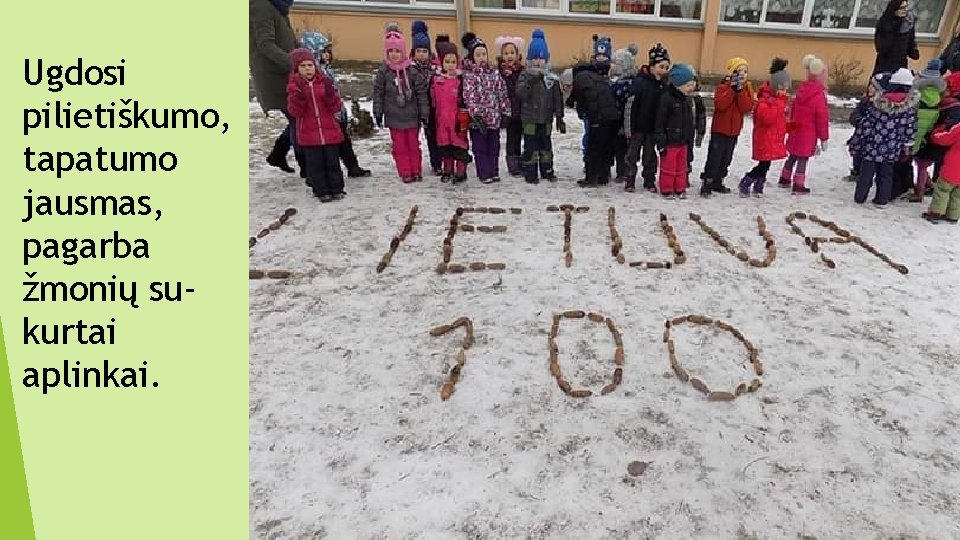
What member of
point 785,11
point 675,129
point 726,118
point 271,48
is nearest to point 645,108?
point 675,129

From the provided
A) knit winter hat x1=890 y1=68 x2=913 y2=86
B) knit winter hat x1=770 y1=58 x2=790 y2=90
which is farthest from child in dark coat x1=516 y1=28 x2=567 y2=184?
knit winter hat x1=890 y1=68 x2=913 y2=86

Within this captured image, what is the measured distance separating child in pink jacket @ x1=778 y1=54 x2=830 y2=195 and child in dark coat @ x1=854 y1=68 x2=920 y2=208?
406mm

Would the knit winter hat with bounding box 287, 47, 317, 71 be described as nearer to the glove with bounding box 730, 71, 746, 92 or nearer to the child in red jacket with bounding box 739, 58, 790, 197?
the glove with bounding box 730, 71, 746, 92

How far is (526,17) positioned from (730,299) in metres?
9.86

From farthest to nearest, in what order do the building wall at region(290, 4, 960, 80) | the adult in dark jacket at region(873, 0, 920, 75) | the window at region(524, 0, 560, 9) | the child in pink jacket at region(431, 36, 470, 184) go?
the window at region(524, 0, 560, 9)
the building wall at region(290, 4, 960, 80)
the adult in dark jacket at region(873, 0, 920, 75)
the child in pink jacket at region(431, 36, 470, 184)

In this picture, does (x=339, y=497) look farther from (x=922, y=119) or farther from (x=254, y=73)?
(x=922, y=119)

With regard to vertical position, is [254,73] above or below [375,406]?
above

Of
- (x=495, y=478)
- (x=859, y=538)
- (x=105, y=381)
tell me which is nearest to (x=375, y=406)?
(x=495, y=478)

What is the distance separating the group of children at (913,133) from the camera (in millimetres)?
5848

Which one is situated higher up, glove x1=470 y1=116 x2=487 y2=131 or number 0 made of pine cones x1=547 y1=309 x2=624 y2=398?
glove x1=470 y1=116 x2=487 y2=131

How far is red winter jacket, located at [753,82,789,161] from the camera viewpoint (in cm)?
618

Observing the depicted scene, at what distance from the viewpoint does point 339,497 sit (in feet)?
9.29

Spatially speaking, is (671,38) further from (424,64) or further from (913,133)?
(424,64)

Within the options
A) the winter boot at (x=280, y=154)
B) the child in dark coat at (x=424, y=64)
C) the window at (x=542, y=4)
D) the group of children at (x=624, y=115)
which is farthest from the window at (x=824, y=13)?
the winter boot at (x=280, y=154)
